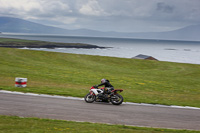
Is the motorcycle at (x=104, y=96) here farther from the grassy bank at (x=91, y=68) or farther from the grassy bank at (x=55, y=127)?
the grassy bank at (x=91, y=68)

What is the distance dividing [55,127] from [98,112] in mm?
3763

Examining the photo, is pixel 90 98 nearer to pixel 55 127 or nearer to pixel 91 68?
pixel 55 127

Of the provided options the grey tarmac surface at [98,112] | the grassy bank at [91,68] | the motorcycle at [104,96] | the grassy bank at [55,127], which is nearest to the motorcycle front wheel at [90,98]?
the motorcycle at [104,96]

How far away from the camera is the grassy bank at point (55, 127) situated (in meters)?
8.76

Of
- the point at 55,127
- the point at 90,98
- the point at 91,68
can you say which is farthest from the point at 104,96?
the point at 91,68

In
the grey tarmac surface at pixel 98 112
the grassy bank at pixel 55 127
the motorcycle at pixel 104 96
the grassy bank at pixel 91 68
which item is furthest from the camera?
the grassy bank at pixel 91 68

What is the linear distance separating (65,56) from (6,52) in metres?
10.5

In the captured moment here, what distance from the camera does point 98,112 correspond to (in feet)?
41.7

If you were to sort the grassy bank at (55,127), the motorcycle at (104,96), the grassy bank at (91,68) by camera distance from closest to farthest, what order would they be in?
the grassy bank at (55,127) < the motorcycle at (104,96) < the grassy bank at (91,68)

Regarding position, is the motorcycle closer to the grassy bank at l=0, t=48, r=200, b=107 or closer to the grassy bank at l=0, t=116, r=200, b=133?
the grassy bank at l=0, t=116, r=200, b=133

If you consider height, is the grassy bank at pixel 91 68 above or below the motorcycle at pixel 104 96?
above

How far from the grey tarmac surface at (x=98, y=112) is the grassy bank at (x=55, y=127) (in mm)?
812

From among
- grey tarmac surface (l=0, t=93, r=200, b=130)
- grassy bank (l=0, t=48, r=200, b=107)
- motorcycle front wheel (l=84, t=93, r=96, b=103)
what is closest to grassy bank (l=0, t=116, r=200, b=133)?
grey tarmac surface (l=0, t=93, r=200, b=130)

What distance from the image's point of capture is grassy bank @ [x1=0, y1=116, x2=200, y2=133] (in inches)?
345
